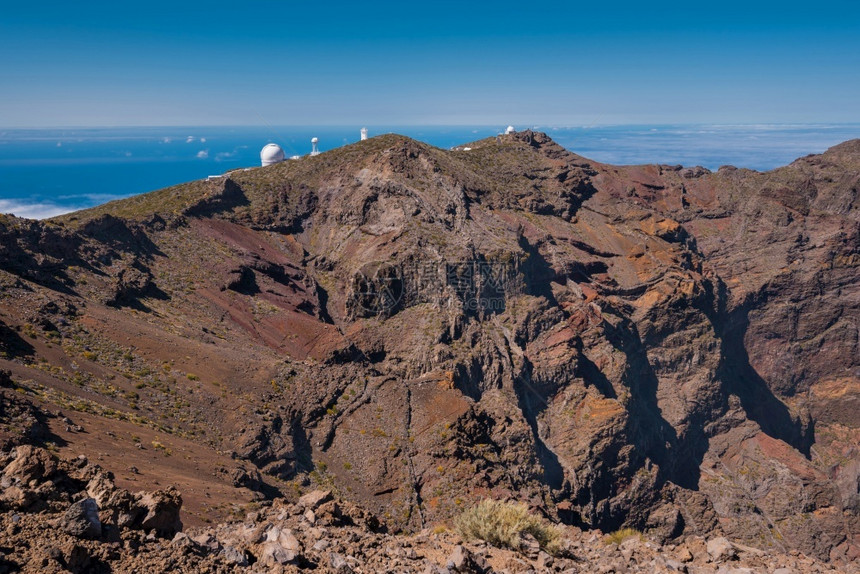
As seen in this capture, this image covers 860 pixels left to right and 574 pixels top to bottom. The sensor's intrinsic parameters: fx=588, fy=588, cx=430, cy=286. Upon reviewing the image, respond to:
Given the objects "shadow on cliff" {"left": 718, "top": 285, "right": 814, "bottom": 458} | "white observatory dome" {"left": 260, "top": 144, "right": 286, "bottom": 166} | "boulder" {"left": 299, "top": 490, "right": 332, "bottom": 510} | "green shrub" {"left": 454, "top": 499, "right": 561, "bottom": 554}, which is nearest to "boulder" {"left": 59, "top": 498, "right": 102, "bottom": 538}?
"boulder" {"left": 299, "top": 490, "right": 332, "bottom": 510}

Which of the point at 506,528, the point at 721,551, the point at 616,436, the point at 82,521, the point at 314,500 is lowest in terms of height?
the point at 616,436

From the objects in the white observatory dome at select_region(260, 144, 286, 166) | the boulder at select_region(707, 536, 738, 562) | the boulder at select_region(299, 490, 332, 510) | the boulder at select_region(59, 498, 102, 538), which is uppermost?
the white observatory dome at select_region(260, 144, 286, 166)

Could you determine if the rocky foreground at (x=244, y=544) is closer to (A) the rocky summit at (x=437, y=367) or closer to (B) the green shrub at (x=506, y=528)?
(A) the rocky summit at (x=437, y=367)

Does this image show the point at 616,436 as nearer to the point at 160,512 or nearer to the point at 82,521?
the point at 160,512

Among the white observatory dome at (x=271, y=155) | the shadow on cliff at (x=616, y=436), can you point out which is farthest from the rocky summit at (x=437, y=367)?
the white observatory dome at (x=271, y=155)

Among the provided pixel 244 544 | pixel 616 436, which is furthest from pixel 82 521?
pixel 616 436

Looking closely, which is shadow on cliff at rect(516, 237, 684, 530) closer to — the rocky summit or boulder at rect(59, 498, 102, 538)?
the rocky summit
